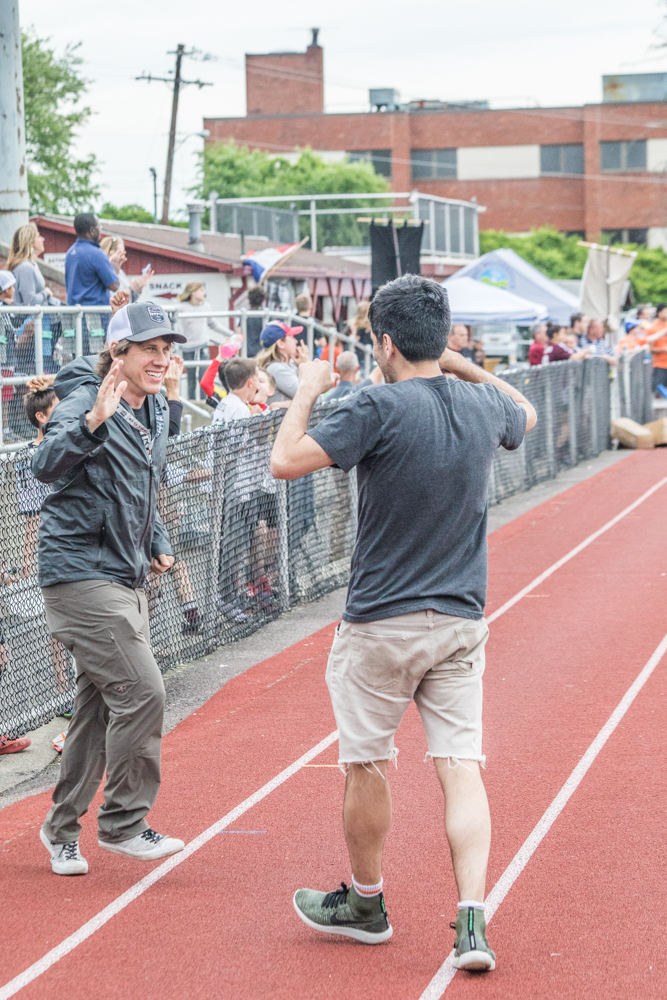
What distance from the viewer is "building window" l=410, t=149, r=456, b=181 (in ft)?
253

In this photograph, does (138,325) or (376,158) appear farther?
(376,158)

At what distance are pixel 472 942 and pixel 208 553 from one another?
5055 mm

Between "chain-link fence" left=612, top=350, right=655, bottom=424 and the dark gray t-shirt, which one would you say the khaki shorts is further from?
"chain-link fence" left=612, top=350, right=655, bottom=424

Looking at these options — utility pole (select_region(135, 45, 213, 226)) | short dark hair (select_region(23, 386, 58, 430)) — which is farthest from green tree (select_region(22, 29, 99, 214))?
short dark hair (select_region(23, 386, 58, 430))

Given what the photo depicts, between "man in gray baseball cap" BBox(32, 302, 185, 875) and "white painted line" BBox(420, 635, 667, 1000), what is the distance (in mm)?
1345

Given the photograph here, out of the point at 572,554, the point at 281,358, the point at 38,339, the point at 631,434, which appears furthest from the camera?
the point at 631,434

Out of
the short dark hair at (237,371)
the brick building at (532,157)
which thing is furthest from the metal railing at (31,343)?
the brick building at (532,157)

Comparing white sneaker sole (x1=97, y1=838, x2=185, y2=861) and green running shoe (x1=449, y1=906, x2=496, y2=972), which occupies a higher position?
green running shoe (x1=449, y1=906, x2=496, y2=972)

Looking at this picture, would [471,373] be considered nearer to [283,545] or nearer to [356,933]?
[356,933]

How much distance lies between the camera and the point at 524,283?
2630 cm

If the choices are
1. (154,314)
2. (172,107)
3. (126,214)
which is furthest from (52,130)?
(154,314)

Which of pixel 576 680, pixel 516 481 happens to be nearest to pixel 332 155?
pixel 516 481

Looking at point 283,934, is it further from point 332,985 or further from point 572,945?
point 572,945

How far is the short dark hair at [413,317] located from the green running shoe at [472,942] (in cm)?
169
